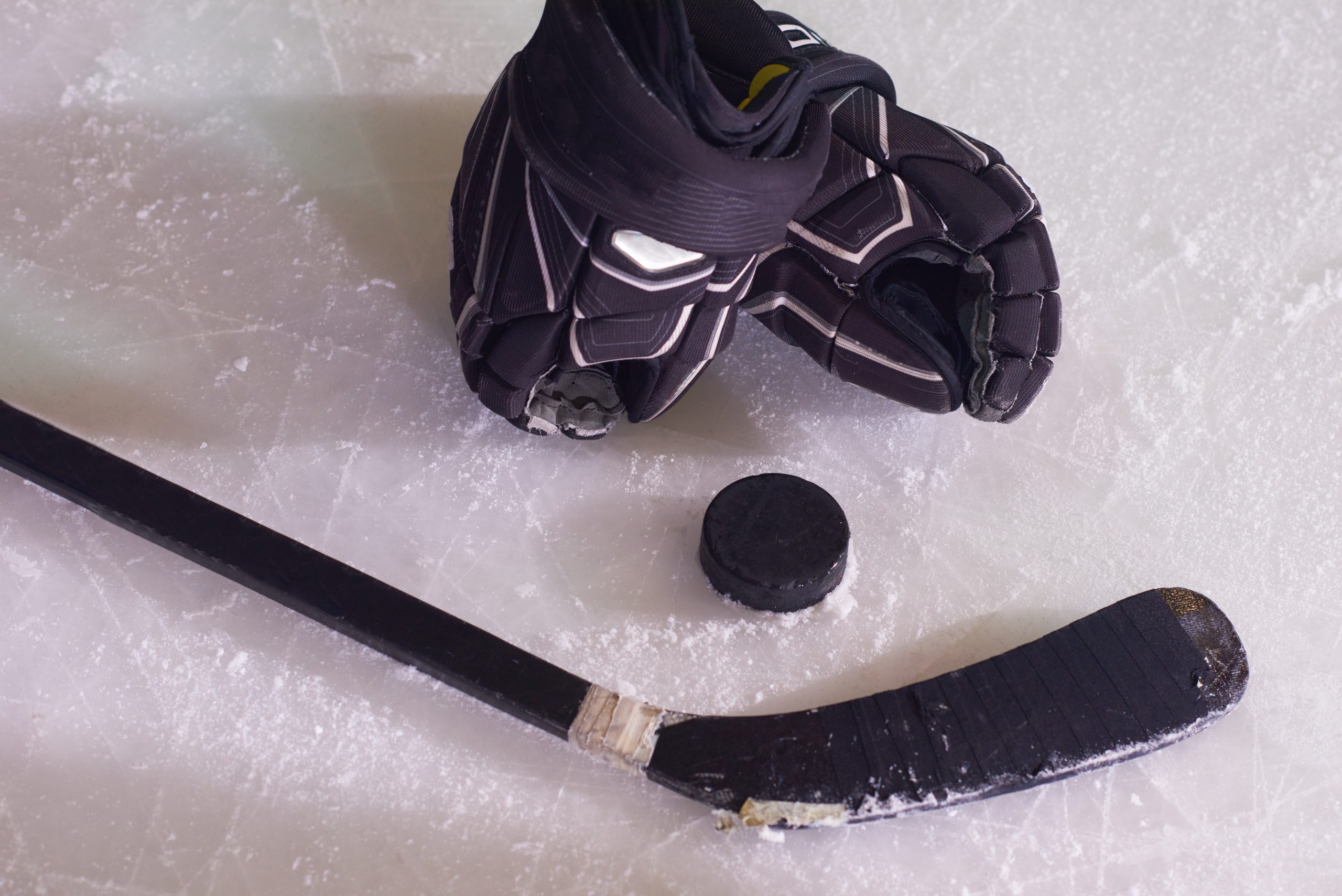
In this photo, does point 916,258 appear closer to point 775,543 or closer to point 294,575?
point 775,543

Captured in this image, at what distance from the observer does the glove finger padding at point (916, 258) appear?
3.62 feet

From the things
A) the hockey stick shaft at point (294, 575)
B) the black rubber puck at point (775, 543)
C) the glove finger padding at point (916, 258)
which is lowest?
the hockey stick shaft at point (294, 575)

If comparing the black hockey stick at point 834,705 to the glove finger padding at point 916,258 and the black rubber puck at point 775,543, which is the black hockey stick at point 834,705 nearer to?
the black rubber puck at point 775,543

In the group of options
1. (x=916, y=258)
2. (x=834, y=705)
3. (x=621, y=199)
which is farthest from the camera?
(x=916, y=258)

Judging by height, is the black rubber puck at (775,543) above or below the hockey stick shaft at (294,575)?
above

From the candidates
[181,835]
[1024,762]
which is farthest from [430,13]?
[1024,762]

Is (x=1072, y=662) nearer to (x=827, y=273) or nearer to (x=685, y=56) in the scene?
(x=827, y=273)

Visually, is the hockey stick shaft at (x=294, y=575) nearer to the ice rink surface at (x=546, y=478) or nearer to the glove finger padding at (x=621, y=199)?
the ice rink surface at (x=546, y=478)

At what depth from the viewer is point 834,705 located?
105cm

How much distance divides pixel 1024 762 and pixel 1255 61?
3.66 feet

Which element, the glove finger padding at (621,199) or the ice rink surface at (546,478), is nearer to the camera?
the glove finger padding at (621,199)

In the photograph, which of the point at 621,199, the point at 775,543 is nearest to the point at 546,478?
the point at 775,543

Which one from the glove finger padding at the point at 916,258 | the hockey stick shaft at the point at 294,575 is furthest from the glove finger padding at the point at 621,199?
the hockey stick shaft at the point at 294,575

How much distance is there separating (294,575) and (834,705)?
50 cm
